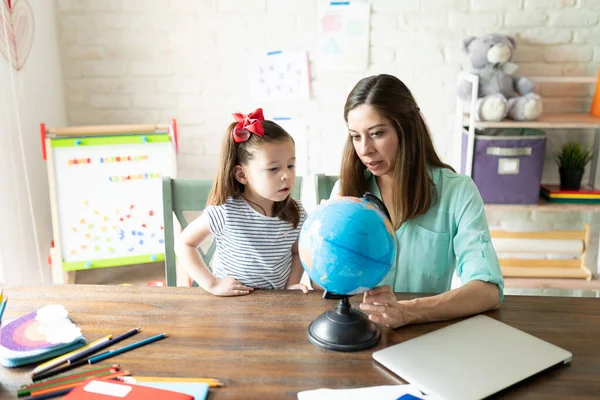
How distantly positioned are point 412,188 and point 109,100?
182 cm

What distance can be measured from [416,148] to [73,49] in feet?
6.41

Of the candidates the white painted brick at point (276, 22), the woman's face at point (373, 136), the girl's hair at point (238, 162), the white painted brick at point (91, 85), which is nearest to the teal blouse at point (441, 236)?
the woman's face at point (373, 136)

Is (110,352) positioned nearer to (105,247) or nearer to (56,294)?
(56,294)

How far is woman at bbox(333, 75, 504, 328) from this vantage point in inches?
55.9

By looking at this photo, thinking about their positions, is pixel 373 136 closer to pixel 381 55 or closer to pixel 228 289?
pixel 228 289

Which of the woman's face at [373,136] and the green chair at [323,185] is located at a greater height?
the woman's face at [373,136]

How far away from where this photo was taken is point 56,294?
1.34 m

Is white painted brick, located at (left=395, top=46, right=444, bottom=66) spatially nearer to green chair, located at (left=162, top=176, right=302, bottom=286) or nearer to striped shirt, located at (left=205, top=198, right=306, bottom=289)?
green chair, located at (left=162, top=176, right=302, bottom=286)

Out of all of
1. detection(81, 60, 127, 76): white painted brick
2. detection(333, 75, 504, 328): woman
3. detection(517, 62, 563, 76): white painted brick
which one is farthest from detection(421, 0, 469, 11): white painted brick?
detection(81, 60, 127, 76): white painted brick

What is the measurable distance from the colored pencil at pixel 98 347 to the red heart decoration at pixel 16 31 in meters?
1.56

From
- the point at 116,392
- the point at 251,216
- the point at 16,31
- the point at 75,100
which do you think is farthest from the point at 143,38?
the point at 116,392

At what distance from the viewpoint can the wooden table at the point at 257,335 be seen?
964 millimetres

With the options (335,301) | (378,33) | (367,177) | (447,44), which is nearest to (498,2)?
(447,44)

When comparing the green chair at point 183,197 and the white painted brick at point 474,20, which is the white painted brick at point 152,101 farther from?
the white painted brick at point 474,20
